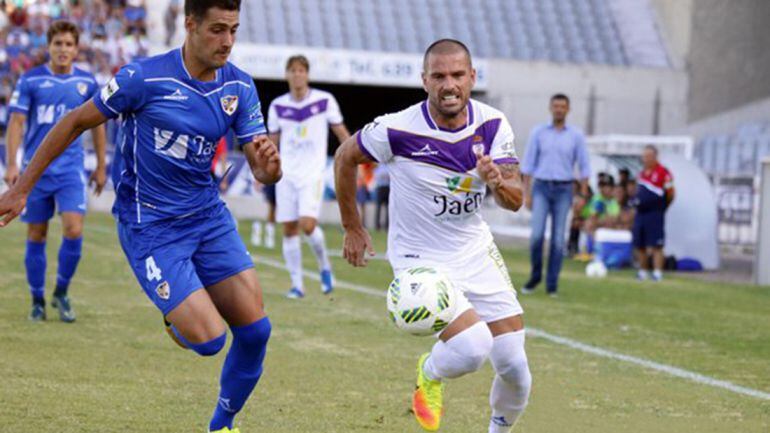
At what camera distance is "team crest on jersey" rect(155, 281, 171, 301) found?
5805 mm

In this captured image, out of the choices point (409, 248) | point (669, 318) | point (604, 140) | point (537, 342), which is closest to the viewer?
point (409, 248)

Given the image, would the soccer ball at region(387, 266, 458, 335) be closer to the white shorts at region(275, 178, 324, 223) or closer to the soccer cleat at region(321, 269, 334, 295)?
the white shorts at region(275, 178, 324, 223)

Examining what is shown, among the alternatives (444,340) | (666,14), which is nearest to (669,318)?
(444,340)

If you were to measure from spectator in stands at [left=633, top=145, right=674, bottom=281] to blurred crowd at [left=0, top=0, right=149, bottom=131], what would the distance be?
55.1 ft

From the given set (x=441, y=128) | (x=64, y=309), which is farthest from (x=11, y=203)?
(x=64, y=309)

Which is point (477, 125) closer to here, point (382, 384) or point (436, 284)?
point (436, 284)

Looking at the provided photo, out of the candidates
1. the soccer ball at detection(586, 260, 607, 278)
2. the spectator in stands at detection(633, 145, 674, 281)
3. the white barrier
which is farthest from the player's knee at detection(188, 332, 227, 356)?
the spectator in stands at detection(633, 145, 674, 281)

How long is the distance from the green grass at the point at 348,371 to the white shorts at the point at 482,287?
0.90m

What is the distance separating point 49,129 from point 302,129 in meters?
3.51

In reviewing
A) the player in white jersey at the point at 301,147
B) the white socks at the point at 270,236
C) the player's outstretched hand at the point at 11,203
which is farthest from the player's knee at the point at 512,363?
the white socks at the point at 270,236

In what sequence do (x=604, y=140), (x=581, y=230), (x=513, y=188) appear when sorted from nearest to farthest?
(x=513, y=188) < (x=581, y=230) < (x=604, y=140)

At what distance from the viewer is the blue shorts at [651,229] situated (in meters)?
18.7

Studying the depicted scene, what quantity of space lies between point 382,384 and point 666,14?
35511 mm

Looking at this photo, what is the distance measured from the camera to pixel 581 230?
2258 centimetres
